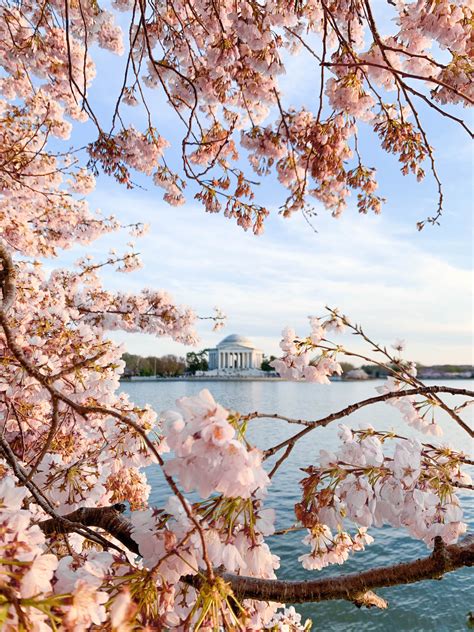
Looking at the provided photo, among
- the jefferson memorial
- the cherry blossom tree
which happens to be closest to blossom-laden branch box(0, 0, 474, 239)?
the cherry blossom tree

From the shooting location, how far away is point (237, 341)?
8850 centimetres

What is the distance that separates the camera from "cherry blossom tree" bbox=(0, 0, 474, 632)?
2.74ft

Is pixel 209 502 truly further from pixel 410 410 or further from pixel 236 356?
pixel 236 356

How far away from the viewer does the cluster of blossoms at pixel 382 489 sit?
1.55m

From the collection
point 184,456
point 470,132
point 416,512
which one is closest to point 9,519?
point 184,456

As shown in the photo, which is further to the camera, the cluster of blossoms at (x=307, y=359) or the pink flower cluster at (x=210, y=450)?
the cluster of blossoms at (x=307, y=359)

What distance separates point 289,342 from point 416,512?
1.54 m

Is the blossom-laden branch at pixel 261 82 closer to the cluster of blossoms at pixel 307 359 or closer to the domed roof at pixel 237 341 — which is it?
the cluster of blossoms at pixel 307 359

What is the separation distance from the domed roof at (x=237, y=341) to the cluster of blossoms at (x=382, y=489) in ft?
281

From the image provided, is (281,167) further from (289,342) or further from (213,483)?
(213,483)

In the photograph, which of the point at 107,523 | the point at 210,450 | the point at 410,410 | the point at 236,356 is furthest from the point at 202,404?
the point at 236,356

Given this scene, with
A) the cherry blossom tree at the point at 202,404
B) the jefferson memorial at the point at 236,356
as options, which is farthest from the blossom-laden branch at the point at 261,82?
the jefferson memorial at the point at 236,356

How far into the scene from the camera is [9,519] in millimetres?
805

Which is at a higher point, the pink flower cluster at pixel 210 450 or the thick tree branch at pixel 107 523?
the pink flower cluster at pixel 210 450
